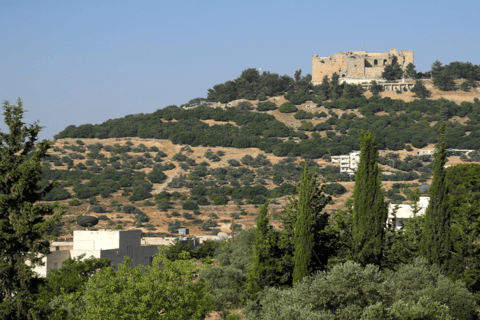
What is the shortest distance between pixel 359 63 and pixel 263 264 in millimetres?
102149

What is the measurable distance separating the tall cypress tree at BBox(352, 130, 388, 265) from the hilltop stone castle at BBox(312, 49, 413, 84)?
325 feet

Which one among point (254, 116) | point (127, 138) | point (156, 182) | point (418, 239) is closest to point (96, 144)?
point (127, 138)

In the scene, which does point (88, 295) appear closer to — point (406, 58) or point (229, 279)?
point (229, 279)

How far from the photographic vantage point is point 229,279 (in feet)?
94.7

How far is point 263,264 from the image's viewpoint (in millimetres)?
20562

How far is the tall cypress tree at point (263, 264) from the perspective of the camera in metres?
20.4

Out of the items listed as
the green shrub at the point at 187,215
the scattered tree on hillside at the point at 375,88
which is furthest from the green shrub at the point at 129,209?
the scattered tree on hillside at the point at 375,88

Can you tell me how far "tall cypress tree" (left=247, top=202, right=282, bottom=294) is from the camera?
20.4 meters

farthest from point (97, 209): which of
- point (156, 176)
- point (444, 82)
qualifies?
point (444, 82)

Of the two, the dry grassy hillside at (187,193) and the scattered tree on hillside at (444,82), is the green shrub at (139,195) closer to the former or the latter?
the dry grassy hillside at (187,193)

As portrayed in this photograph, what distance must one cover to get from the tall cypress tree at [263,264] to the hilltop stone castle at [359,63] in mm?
99565

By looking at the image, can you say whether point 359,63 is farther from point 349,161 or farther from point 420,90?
point 349,161

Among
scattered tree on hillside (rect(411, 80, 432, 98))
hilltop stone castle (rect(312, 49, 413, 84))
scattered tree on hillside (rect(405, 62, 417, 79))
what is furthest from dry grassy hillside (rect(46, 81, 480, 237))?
hilltop stone castle (rect(312, 49, 413, 84))

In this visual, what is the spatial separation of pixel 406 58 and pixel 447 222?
338ft
